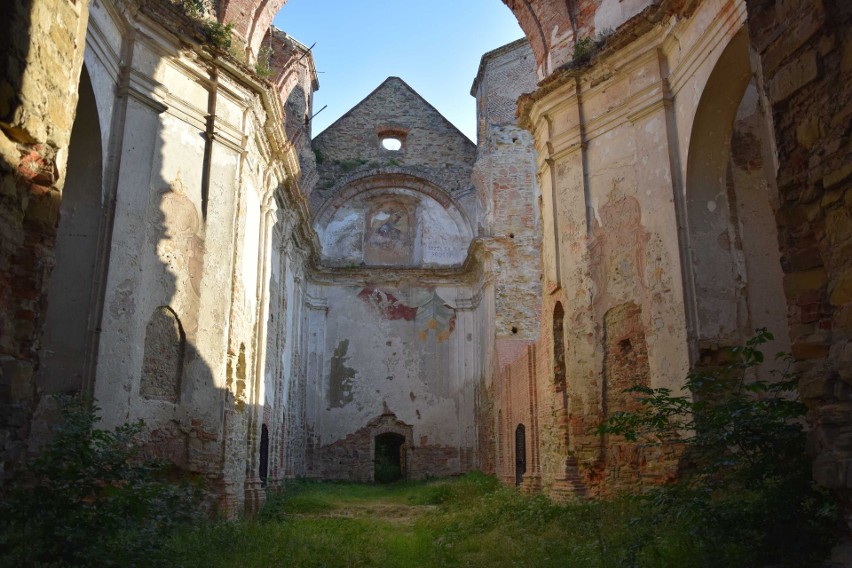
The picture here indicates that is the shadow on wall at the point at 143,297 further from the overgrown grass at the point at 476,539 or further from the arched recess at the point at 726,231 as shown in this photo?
the arched recess at the point at 726,231

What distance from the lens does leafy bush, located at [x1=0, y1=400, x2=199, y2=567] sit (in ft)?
14.1

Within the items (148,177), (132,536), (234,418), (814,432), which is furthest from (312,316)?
(814,432)

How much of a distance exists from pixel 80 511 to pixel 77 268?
4.15 metres

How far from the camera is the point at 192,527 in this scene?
24.8 feet

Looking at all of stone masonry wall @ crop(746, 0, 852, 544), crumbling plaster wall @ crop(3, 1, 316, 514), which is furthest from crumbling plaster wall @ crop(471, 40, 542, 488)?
stone masonry wall @ crop(746, 0, 852, 544)

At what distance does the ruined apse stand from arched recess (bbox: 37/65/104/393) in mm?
12437

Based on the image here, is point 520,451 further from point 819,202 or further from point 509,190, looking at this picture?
Answer: point 819,202

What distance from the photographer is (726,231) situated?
8625mm

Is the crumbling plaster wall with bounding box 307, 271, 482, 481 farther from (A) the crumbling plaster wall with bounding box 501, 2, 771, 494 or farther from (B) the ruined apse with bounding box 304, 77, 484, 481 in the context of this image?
(A) the crumbling plaster wall with bounding box 501, 2, 771, 494

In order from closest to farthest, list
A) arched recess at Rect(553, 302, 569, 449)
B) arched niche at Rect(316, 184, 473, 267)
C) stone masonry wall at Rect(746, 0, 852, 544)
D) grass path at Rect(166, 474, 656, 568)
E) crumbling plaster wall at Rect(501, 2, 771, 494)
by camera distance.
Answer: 1. stone masonry wall at Rect(746, 0, 852, 544)
2. grass path at Rect(166, 474, 656, 568)
3. crumbling plaster wall at Rect(501, 2, 771, 494)
4. arched recess at Rect(553, 302, 569, 449)
5. arched niche at Rect(316, 184, 473, 267)

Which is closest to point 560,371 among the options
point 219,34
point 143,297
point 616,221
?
point 616,221

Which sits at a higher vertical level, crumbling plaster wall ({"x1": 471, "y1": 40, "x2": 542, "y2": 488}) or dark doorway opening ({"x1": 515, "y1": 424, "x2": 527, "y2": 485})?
crumbling plaster wall ({"x1": 471, "y1": 40, "x2": 542, "y2": 488})

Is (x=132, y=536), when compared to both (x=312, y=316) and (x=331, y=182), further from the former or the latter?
(x=331, y=182)

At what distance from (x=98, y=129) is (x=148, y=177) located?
846 mm
